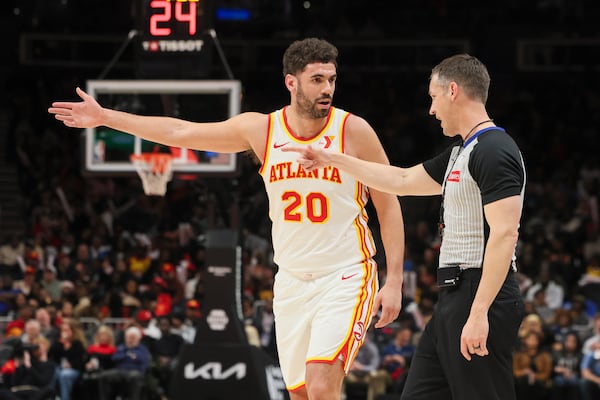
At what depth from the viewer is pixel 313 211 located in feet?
20.1

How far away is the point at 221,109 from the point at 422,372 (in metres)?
7.45

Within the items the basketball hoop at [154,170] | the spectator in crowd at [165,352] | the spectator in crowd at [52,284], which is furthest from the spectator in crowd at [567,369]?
the spectator in crowd at [52,284]

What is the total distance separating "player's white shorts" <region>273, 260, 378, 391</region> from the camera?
19.5 ft

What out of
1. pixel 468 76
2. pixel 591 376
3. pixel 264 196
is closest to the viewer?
pixel 468 76

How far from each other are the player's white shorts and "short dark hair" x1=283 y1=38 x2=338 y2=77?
119 cm

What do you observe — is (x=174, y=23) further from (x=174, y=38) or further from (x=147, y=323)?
(x=147, y=323)

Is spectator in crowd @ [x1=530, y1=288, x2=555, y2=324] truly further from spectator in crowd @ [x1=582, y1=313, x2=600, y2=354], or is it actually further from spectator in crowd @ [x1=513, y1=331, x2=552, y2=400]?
spectator in crowd @ [x1=513, y1=331, x2=552, y2=400]

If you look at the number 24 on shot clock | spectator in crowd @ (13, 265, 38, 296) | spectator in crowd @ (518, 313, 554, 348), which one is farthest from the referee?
spectator in crowd @ (13, 265, 38, 296)

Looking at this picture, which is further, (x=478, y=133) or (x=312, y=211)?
(x=312, y=211)

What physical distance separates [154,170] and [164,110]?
741 mm

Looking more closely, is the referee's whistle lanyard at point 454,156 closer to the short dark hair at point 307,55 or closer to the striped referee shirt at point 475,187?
the striped referee shirt at point 475,187

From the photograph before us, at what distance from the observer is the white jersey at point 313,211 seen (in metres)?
6.12

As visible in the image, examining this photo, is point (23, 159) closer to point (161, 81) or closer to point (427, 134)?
point (427, 134)

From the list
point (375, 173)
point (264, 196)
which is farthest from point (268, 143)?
point (264, 196)
